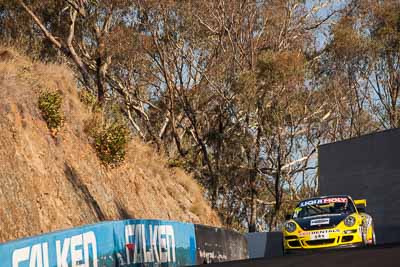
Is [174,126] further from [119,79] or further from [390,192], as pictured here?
[390,192]

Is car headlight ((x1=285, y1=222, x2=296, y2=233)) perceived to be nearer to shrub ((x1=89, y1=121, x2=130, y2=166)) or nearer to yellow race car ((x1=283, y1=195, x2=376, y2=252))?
yellow race car ((x1=283, y1=195, x2=376, y2=252))

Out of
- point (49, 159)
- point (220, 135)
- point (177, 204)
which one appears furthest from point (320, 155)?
point (49, 159)

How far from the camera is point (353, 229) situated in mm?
17172

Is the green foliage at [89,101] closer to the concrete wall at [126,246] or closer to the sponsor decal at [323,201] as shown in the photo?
the concrete wall at [126,246]

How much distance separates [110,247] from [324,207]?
6558 mm

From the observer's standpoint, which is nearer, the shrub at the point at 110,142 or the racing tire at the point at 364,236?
the racing tire at the point at 364,236

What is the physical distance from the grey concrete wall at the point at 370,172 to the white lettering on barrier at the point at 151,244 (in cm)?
1261

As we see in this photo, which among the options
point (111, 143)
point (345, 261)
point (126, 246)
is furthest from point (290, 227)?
point (111, 143)

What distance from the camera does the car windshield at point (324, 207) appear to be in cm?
1845

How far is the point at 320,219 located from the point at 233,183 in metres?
26.4

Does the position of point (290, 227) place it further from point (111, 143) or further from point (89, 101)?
point (89, 101)

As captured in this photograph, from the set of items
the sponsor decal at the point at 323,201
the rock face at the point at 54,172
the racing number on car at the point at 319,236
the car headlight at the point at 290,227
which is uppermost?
the rock face at the point at 54,172

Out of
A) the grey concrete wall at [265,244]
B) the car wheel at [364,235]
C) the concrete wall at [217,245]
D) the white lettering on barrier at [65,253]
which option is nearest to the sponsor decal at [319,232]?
the car wheel at [364,235]

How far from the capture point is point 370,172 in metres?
31.0
